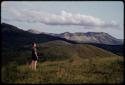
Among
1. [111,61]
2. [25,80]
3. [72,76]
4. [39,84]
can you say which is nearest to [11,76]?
[25,80]

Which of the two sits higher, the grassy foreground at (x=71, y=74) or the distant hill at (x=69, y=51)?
the grassy foreground at (x=71, y=74)

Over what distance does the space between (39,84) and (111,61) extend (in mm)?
6960

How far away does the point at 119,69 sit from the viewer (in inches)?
567

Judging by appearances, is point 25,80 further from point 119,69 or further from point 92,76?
point 119,69

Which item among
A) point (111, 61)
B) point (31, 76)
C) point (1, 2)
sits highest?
point (1, 2)

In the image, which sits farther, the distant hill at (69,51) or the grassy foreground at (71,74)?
the distant hill at (69,51)

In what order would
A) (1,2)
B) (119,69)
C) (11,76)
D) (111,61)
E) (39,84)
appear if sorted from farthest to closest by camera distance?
(111,61) < (119,69) < (11,76) < (39,84) < (1,2)

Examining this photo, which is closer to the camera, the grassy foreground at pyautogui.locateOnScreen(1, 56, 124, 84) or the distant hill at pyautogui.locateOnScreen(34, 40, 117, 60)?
the grassy foreground at pyautogui.locateOnScreen(1, 56, 124, 84)

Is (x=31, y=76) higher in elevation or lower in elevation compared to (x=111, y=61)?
higher

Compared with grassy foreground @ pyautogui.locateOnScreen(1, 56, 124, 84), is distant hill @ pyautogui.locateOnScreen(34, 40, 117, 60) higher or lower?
lower

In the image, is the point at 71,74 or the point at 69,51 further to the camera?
the point at 69,51

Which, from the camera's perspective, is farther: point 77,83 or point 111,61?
point 111,61

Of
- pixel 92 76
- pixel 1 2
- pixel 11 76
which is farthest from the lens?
pixel 92 76

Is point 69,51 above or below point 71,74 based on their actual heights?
below
